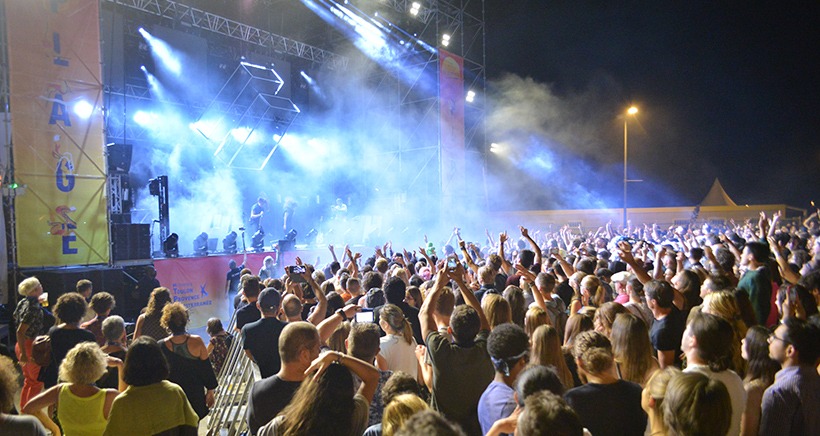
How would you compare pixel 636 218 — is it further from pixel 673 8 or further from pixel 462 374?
pixel 462 374

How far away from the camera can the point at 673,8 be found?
2692 cm

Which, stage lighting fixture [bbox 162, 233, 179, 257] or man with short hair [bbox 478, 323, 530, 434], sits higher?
stage lighting fixture [bbox 162, 233, 179, 257]

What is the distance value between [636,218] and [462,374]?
2402 centimetres

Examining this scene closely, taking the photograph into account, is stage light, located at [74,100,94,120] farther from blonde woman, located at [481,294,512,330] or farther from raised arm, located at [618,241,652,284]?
raised arm, located at [618,241,652,284]

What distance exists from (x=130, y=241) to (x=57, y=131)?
8.06 ft

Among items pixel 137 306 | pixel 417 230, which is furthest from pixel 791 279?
pixel 417 230

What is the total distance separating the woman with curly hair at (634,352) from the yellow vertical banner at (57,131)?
10.1 m

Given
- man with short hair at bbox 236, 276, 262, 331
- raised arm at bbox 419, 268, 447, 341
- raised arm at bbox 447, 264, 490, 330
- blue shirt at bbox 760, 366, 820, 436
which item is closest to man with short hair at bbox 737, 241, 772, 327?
blue shirt at bbox 760, 366, 820, 436

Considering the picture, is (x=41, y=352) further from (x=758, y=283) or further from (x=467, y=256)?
(x=758, y=283)

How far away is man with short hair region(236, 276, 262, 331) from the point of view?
17.7 feet

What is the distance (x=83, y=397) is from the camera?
3.26 meters

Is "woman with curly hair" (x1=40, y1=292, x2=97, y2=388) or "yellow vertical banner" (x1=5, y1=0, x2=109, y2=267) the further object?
"yellow vertical banner" (x1=5, y1=0, x2=109, y2=267)

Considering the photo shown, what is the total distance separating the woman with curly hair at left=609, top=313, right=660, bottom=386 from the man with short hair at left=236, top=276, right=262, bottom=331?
360 centimetres

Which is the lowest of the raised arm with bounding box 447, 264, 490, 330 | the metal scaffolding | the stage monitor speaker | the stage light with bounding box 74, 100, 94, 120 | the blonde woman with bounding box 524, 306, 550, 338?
the blonde woman with bounding box 524, 306, 550, 338
